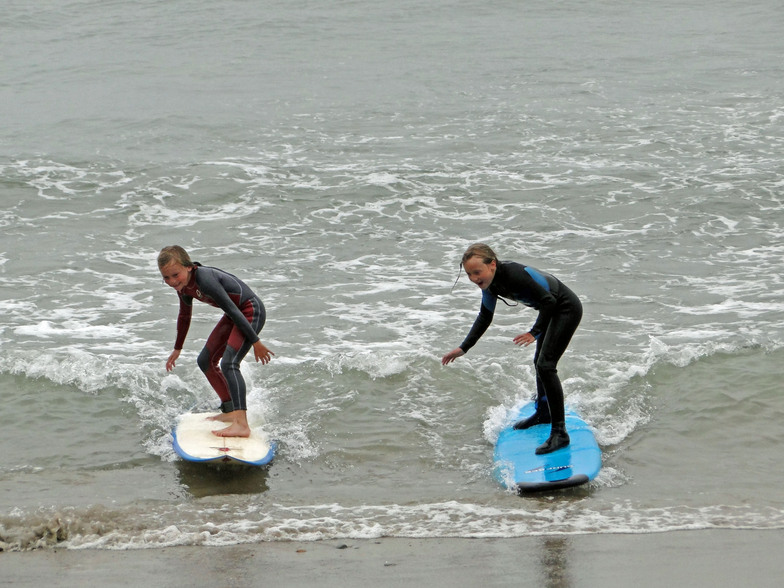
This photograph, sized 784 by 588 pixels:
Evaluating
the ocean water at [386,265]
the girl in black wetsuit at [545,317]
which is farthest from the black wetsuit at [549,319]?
the ocean water at [386,265]

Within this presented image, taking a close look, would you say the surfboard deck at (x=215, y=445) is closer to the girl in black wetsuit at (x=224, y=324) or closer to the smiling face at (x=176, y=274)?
the girl in black wetsuit at (x=224, y=324)

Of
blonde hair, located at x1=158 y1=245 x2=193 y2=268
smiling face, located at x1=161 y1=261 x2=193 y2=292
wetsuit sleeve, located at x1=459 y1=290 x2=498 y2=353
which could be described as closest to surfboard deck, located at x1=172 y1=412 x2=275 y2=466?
smiling face, located at x1=161 y1=261 x2=193 y2=292

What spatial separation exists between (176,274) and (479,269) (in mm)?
2023

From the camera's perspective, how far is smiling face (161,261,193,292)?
5.89 meters

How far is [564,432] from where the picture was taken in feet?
20.0

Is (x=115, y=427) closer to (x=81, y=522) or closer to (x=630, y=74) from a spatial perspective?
(x=81, y=522)

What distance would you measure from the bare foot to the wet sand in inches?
61.0

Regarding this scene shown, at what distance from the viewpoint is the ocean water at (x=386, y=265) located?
18.6 ft

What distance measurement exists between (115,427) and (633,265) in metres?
6.75

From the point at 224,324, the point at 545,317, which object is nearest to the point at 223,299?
the point at 224,324

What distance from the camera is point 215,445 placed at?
20.1ft

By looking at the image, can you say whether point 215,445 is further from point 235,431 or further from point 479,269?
point 479,269

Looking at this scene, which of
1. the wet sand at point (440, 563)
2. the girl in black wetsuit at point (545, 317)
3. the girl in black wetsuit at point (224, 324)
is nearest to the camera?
the wet sand at point (440, 563)

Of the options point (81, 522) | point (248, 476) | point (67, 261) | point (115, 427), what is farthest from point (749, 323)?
point (67, 261)
